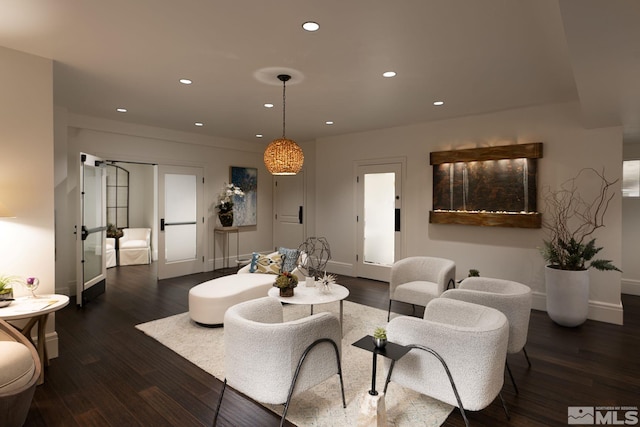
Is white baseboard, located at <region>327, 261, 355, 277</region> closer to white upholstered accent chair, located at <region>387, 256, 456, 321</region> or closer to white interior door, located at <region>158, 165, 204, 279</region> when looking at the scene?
white upholstered accent chair, located at <region>387, 256, 456, 321</region>

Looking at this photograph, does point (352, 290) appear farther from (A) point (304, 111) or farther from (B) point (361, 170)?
(A) point (304, 111)

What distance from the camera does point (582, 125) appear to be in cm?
438

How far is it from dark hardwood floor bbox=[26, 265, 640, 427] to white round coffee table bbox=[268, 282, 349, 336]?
1020 millimetres

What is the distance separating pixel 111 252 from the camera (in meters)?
7.47

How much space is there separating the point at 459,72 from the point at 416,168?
2.53 m

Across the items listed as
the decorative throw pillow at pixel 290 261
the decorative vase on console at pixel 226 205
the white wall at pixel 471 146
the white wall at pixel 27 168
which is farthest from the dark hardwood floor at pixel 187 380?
the decorative vase on console at pixel 226 205

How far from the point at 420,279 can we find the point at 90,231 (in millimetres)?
4717

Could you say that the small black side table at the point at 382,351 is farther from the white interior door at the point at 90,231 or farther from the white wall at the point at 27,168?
the white interior door at the point at 90,231

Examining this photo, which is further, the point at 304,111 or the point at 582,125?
the point at 304,111

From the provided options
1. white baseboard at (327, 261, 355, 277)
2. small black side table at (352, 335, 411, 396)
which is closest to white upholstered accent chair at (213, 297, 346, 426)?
small black side table at (352, 335, 411, 396)

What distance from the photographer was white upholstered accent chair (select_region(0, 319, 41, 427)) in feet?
6.72

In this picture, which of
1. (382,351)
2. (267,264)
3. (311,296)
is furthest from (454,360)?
(267,264)

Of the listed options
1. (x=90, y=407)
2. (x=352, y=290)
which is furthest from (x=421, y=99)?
(x=90, y=407)

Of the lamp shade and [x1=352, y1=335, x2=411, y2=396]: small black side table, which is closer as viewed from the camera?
[x1=352, y1=335, x2=411, y2=396]: small black side table
